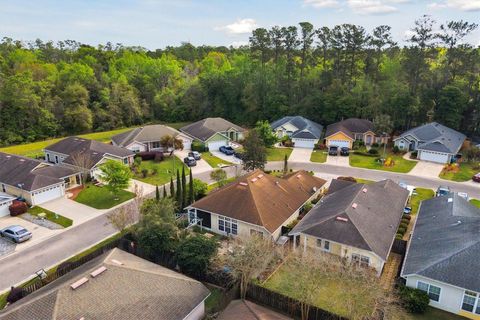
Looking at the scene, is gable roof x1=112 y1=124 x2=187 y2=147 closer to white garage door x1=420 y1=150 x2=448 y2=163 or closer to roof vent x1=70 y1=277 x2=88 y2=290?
roof vent x1=70 y1=277 x2=88 y2=290

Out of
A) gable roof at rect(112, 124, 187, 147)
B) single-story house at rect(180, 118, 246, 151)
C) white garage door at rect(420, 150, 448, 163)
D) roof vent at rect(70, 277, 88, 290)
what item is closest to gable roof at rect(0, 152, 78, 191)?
gable roof at rect(112, 124, 187, 147)

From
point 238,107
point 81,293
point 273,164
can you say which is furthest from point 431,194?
point 238,107

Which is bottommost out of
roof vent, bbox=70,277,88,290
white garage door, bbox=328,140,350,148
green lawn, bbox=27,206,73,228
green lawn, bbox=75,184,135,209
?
green lawn, bbox=27,206,73,228

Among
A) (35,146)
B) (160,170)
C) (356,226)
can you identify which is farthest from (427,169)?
(35,146)

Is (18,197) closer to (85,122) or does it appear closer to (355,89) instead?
(85,122)

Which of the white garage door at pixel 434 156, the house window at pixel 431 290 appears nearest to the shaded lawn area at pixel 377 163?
the white garage door at pixel 434 156

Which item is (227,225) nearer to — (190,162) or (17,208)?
(190,162)
